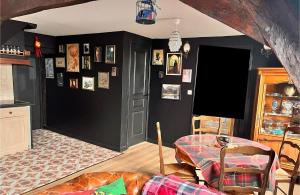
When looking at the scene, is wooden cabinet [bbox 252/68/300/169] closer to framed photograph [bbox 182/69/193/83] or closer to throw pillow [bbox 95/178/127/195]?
framed photograph [bbox 182/69/193/83]

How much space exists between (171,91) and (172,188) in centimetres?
308

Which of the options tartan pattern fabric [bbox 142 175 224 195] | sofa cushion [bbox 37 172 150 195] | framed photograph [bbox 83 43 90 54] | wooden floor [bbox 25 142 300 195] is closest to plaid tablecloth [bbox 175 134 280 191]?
tartan pattern fabric [bbox 142 175 224 195]

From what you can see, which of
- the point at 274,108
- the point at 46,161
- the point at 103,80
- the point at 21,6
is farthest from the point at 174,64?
the point at 21,6

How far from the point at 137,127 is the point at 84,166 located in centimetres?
144

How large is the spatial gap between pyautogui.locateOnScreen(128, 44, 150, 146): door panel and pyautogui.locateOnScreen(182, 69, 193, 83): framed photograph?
2.60 ft

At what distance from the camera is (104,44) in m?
4.07

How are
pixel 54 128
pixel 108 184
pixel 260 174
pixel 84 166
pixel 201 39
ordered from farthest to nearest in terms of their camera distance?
pixel 54 128 < pixel 201 39 < pixel 84 166 < pixel 260 174 < pixel 108 184

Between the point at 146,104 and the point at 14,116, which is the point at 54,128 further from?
the point at 146,104

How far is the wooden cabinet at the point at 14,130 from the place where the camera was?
356 cm

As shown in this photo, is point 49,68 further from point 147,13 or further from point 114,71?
point 147,13

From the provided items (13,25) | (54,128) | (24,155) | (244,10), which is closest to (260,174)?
(244,10)

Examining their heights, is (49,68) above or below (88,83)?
above

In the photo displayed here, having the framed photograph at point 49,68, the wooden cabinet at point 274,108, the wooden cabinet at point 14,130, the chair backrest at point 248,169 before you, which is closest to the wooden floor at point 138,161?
the wooden cabinet at point 274,108

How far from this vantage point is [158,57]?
14.7 ft
